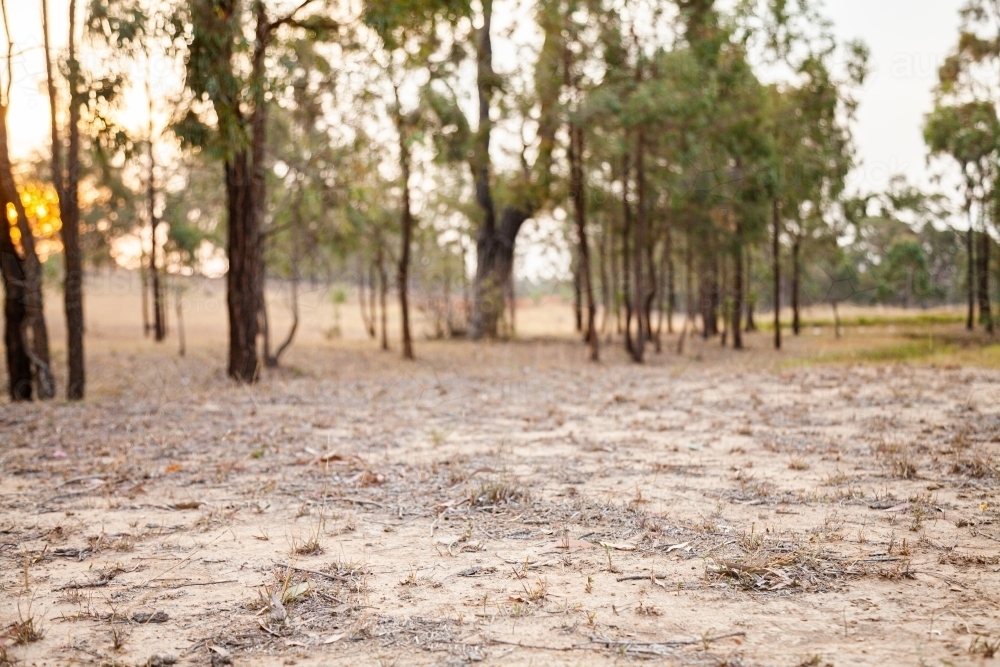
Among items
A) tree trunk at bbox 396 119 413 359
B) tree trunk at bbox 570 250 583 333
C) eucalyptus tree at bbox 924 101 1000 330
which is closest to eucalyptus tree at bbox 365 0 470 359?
tree trunk at bbox 396 119 413 359

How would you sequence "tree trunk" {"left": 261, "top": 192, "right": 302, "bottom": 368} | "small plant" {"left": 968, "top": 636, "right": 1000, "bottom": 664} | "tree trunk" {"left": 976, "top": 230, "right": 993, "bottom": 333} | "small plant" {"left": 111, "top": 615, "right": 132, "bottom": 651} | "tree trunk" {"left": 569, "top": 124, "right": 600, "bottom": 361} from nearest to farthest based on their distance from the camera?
"small plant" {"left": 968, "top": 636, "right": 1000, "bottom": 664}
"small plant" {"left": 111, "top": 615, "right": 132, "bottom": 651}
"tree trunk" {"left": 261, "top": 192, "right": 302, "bottom": 368}
"tree trunk" {"left": 569, "top": 124, "right": 600, "bottom": 361}
"tree trunk" {"left": 976, "top": 230, "right": 993, "bottom": 333}

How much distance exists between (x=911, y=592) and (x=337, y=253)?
19252 mm

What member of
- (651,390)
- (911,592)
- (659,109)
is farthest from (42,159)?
(911,592)

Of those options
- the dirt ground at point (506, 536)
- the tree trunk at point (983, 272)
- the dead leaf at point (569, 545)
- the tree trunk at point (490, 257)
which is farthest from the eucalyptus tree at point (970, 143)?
the dead leaf at point (569, 545)

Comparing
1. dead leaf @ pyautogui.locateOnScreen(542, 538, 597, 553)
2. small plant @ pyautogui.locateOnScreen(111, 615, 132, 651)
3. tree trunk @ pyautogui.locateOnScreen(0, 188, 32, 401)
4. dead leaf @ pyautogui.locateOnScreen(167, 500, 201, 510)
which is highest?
tree trunk @ pyautogui.locateOnScreen(0, 188, 32, 401)

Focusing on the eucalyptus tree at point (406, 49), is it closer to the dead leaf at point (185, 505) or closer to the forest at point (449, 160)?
the forest at point (449, 160)

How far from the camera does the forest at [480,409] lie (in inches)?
144

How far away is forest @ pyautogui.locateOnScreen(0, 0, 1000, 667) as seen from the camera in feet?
12.0

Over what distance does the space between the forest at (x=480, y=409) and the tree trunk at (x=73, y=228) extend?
58 mm

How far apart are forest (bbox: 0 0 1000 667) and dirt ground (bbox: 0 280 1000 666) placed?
3cm

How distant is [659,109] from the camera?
17.1 metres

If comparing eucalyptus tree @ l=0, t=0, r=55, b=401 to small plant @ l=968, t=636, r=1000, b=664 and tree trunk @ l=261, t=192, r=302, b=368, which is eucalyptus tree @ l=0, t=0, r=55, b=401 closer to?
tree trunk @ l=261, t=192, r=302, b=368

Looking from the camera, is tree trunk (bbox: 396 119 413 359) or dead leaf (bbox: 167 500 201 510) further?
tree trunk (bbox: 396 119 413 359)

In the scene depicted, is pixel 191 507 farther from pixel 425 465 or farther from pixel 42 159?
pixel 42 159
